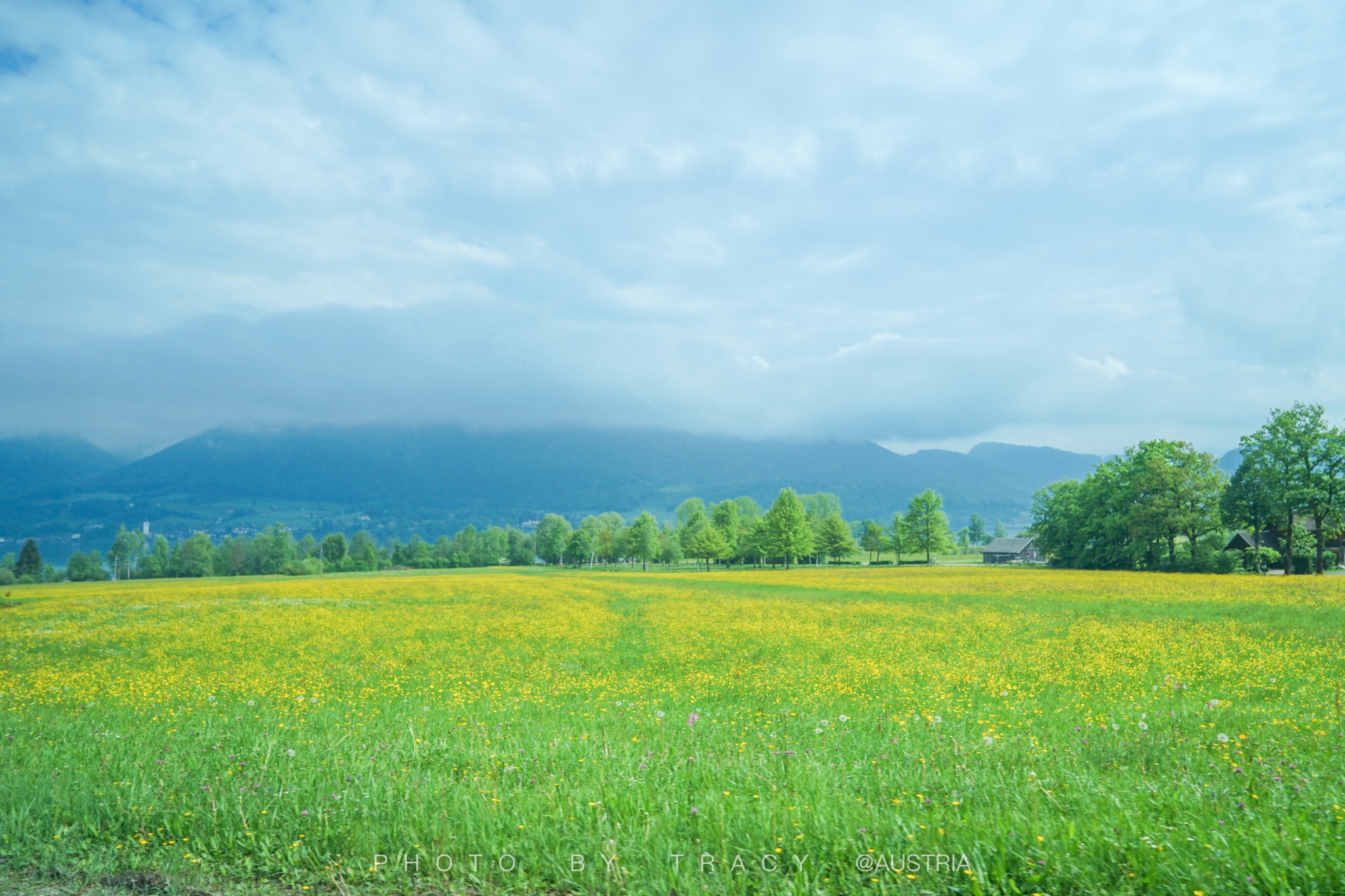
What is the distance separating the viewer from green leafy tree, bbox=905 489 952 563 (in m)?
118

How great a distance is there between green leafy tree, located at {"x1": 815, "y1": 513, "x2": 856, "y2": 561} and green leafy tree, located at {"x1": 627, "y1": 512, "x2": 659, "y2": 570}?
32608mm

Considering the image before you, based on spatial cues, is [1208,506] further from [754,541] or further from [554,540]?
[554,540]

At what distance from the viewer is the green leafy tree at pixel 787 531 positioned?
3957 inches

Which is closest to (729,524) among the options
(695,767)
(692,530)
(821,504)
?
(692,530)

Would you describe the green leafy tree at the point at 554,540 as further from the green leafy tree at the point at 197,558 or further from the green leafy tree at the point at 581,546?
the green leafy tree at the point at 197,558

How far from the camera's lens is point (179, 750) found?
24.9 feet

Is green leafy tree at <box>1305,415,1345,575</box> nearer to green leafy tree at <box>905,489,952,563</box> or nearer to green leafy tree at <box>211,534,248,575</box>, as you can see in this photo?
green leafy tree at <box>905,489,952,563</box>

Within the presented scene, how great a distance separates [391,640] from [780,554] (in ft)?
284

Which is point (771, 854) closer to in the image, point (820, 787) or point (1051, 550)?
point (820, 787)

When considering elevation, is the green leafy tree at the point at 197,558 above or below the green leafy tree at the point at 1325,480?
below

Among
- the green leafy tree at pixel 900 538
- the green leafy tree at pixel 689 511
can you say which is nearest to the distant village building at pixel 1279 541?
the green leafy tree at pixel 900 538

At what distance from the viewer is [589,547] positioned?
141m

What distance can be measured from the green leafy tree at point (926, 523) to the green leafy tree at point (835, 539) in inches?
542

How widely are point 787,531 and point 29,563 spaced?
13766 centimetres
